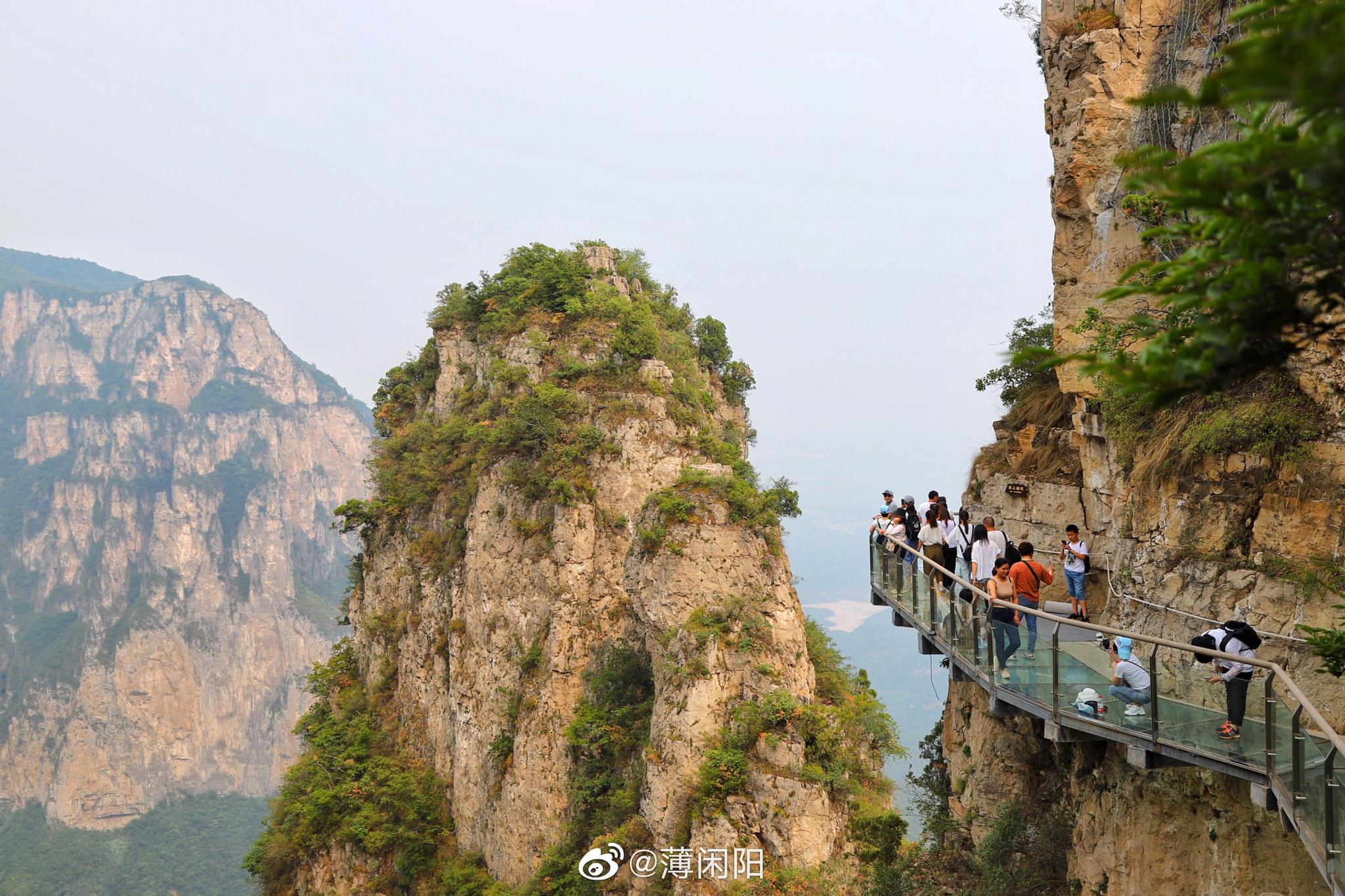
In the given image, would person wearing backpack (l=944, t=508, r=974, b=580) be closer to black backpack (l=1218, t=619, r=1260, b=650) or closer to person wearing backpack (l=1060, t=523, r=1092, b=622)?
person wearing backpack (l=1060, t=523, r=1092, b=622)

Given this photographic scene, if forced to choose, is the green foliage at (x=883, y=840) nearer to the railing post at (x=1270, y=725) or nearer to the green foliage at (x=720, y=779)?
the green foliage at (x=720, y=779)

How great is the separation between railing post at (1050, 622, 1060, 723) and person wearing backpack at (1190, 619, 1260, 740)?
130cm

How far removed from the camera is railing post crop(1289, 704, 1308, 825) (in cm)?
608

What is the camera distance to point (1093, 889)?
9109mm

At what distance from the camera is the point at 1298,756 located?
614 cm

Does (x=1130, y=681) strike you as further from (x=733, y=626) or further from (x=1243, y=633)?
(x=733, y=626)

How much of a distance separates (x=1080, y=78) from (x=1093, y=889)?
9.98 m

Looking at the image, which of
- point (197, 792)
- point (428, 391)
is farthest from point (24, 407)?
point (428, 391)

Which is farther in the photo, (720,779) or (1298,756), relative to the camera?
(720,779)

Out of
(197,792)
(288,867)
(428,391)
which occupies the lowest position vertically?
(197,792)

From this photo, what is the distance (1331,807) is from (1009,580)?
424cm

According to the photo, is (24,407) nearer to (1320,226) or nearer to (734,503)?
(734,503)

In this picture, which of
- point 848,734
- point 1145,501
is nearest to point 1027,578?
point 1145,501

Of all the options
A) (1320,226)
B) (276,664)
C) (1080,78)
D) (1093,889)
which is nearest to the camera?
(1320,226)
